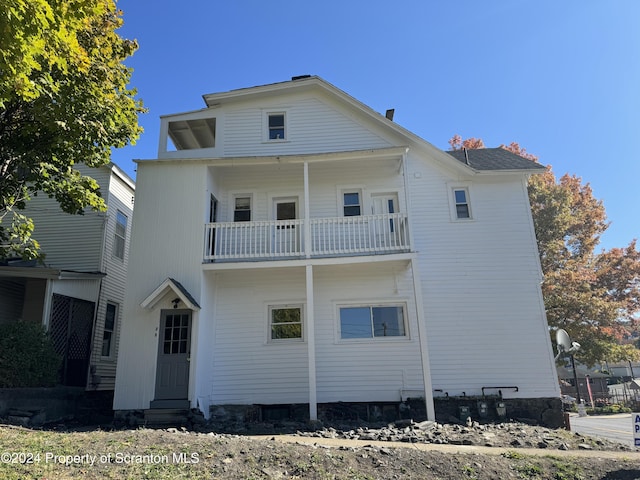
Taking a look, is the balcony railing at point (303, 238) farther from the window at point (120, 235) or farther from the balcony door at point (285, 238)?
the window at point (120, 235)

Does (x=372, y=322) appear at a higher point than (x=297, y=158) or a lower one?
lower

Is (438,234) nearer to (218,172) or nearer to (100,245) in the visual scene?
(218,172)

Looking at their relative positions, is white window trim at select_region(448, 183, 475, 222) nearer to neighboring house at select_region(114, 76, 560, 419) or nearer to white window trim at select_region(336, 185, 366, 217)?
neighboring house at select_region(114, 76, 560, 419)

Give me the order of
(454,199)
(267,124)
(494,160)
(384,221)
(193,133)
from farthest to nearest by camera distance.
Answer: (193,133) < (494,160) < (267,124) < (454,199) < (384,221)

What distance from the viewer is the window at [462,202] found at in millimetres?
13688

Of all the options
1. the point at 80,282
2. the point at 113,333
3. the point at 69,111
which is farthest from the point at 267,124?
the point at 113,333

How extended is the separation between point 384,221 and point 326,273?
2.23 meters

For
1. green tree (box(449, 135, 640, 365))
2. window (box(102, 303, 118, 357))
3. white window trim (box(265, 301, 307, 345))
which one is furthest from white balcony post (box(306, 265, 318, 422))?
green tree (box(449, 135, 640, 365))

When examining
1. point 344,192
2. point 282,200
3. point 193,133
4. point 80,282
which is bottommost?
point 80,282

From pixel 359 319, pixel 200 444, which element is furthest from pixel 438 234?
pixel 200 444

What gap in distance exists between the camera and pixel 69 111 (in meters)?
9.11

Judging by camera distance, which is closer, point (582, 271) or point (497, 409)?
point (497, 409)

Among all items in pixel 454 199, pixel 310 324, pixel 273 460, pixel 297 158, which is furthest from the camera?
pixel 454 199

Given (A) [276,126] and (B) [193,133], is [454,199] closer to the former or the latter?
(A) [276,126]
